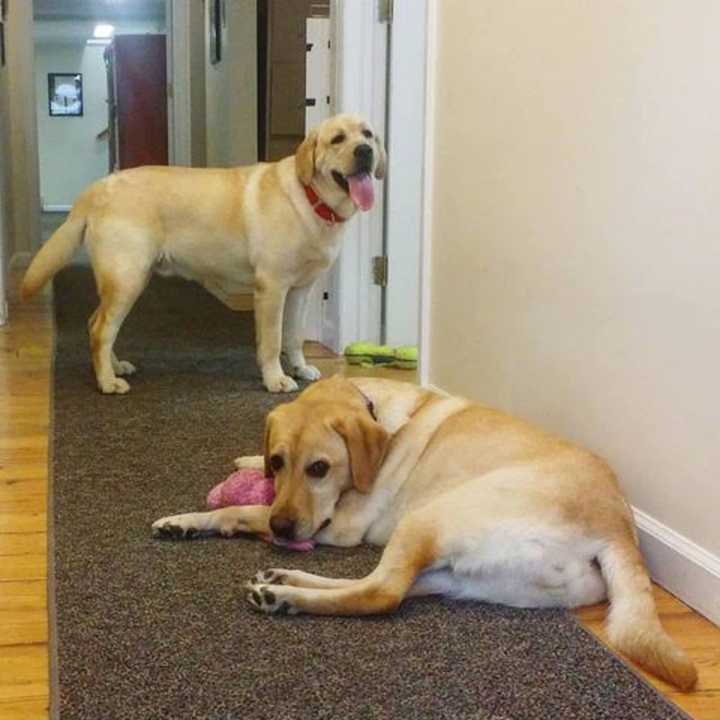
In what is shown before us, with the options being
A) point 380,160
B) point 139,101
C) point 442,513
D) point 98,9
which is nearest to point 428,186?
point 380,160

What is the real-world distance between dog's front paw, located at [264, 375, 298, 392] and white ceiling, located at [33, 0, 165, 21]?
10.6 meters

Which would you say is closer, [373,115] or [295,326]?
[295,326]

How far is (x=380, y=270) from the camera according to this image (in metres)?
3.96

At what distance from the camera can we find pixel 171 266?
3.49 metres

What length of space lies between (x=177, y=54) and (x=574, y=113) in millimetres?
6976

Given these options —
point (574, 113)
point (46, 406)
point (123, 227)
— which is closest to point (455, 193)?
point (574, 113)

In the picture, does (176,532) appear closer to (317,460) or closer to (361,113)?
(317,460)

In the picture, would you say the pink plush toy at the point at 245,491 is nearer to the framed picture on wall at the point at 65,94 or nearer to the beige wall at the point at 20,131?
the beige wall at the point at 20,131

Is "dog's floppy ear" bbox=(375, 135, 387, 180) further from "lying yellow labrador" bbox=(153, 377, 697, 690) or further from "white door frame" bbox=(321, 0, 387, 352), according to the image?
"lying yellow labrador" bbox=(153, 377, 697, 690)

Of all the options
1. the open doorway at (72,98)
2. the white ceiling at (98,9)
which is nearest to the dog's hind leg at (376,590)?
the white ceiling at (98,9)

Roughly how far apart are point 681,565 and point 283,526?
2.25ft

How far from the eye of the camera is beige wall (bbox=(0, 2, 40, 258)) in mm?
6562

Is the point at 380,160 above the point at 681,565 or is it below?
above

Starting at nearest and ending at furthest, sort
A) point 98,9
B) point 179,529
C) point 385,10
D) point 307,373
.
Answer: point 179,529
point 307,373
point 385,10
point 98,9
